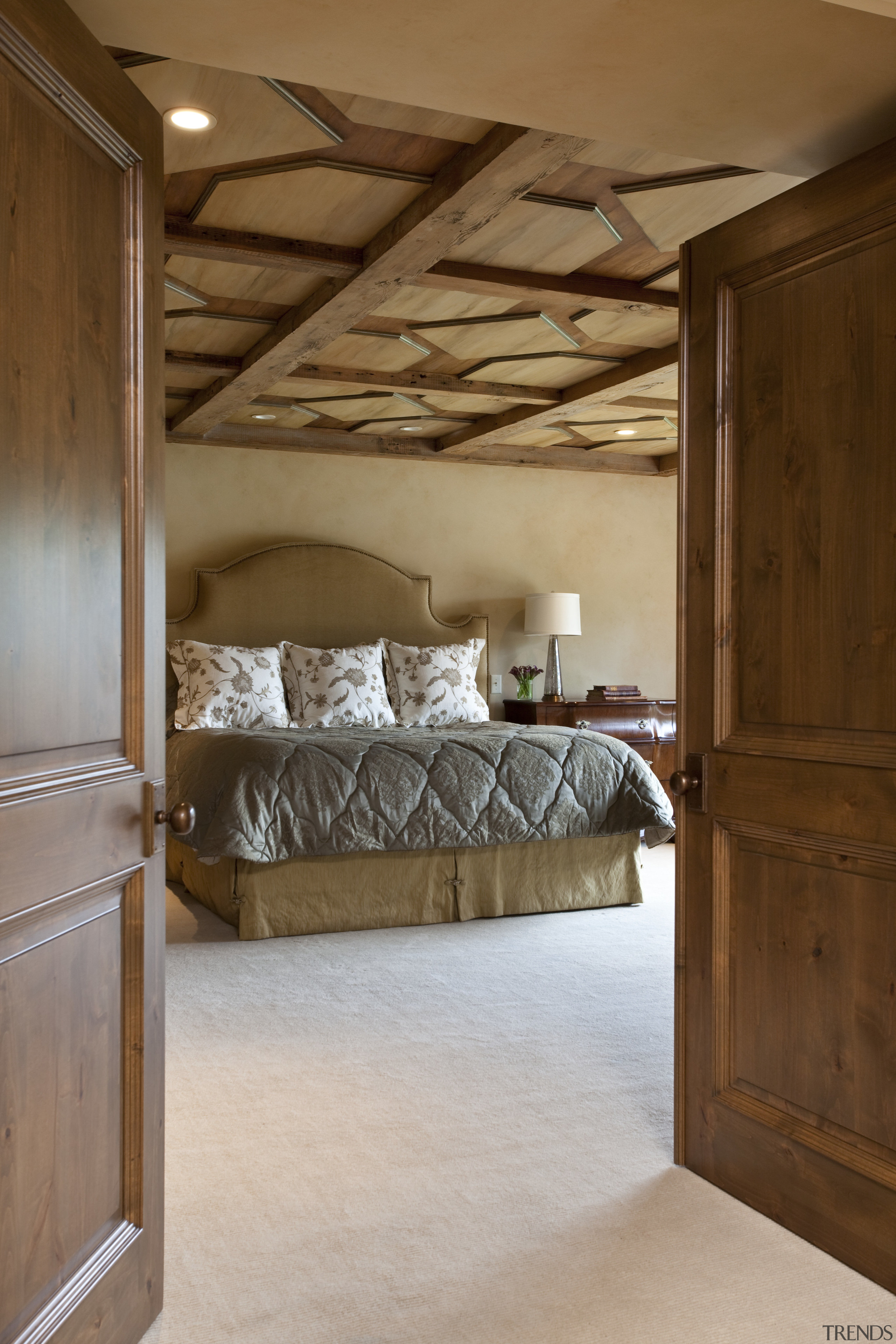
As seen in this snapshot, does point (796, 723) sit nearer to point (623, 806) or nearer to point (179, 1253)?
point (179, 1253)

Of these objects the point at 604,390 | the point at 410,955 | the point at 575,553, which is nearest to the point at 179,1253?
the point at 410,955

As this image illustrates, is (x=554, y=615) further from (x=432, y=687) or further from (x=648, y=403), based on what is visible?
(x=648, y=403)

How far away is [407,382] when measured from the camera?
213 inches

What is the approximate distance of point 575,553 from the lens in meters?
7.32

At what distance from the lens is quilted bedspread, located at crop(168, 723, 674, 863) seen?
4.20 m

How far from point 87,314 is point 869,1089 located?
1.91m

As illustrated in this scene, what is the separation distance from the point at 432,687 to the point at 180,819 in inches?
169

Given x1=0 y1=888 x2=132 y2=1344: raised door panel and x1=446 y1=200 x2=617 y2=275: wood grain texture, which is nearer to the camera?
x1=0 y1=888 x2=132 y2=1344: raised door panel

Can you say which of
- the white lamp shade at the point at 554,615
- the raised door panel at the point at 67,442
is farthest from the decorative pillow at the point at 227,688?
the raised door panel at the point at 67,442

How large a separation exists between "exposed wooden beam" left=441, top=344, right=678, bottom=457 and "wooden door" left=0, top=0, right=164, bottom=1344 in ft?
9.64

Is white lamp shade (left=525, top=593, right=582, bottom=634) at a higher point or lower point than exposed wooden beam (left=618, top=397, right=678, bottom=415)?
lower

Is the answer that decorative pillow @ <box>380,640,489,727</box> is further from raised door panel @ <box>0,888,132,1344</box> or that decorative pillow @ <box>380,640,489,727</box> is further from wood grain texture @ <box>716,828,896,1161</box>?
raised door panel @ <box>0,888,132,1344</box>

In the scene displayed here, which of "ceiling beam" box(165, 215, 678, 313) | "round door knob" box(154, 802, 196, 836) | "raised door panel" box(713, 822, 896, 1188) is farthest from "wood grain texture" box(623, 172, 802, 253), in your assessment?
"round door knob" box(154, 802, 196, 836)

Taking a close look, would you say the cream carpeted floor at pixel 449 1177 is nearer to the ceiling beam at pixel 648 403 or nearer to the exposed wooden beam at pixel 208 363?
the exposed wooden beam at pixel 208 363
